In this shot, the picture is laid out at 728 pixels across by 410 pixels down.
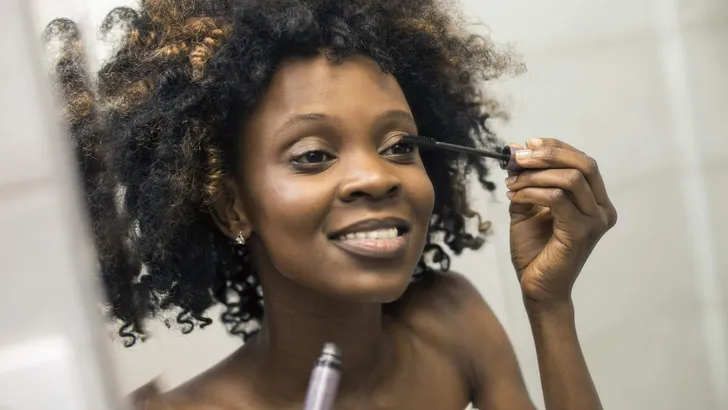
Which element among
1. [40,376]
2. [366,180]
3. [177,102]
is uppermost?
[177,102]

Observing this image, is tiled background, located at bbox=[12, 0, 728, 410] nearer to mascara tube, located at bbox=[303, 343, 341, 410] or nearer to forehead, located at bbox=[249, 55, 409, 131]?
forehead, located at bbox=[249, 55, 409, 131]

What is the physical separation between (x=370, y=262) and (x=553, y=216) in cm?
20

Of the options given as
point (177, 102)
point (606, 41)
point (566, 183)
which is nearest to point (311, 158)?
point (177, 102)

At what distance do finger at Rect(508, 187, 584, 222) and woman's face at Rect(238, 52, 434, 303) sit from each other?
0.37 ft

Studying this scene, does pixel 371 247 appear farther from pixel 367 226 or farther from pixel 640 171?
pixel 640 171

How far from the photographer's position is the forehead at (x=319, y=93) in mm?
693

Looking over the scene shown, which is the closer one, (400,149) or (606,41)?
(400,149)

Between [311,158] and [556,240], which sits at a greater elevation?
[311,158]

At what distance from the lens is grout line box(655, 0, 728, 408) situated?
Answer: 1261 millimetres

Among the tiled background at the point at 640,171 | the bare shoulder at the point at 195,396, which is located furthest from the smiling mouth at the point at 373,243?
the tiled background at the point at 640,171

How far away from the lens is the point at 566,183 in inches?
28.8

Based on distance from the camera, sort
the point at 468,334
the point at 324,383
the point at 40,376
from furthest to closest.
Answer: the point at 468,334, the point at 324,383, the point at 40,376

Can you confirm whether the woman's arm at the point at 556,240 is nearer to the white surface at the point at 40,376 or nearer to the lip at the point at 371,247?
the lip at the point at 371,247

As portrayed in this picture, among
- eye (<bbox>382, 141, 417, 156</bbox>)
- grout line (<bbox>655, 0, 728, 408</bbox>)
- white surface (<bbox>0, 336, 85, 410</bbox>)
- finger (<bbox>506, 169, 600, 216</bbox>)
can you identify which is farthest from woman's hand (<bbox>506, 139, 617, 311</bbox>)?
grout line (<bbox>655, 0, 728, 408</bbox>)
